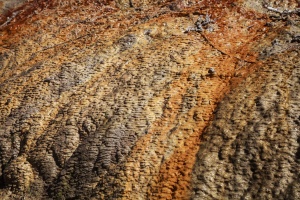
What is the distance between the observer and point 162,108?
7.84 m

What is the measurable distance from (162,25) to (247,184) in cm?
593

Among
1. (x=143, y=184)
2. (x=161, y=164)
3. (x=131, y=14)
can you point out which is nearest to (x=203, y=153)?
(x=161, y=164)

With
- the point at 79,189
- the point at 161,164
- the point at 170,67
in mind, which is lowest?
the point at 79,189

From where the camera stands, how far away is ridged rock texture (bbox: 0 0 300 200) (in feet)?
20.8

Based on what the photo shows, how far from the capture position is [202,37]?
9594 mm

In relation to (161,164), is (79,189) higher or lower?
lower

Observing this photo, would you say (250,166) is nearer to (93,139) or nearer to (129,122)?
(129,122)

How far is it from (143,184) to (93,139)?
65.9 inches

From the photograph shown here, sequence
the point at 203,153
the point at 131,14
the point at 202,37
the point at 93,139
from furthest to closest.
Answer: the point at 131,14 → the point at 202,37 → the point at 93,139 → the point at 203,153

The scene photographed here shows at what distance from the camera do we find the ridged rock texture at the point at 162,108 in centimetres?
634

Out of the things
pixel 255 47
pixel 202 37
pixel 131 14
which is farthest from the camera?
pixel 131 14

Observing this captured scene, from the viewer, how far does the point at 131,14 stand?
39.4 ft

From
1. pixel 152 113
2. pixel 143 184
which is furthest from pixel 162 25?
pixel 143 184

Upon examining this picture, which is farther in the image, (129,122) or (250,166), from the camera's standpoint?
(129,122)
